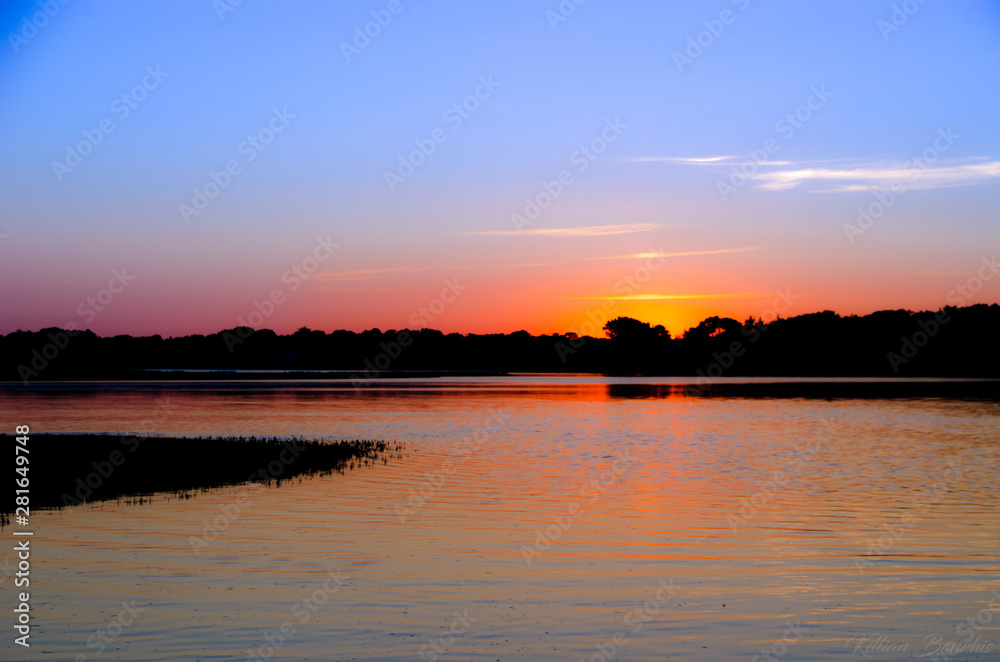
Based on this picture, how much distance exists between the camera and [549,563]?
17453mm

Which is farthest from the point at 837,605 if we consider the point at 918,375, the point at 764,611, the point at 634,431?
the point at 918,375

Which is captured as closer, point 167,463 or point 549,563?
point 549,563

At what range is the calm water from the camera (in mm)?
12594

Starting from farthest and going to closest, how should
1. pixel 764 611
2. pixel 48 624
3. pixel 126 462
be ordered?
pixel 126 462 < pixel 764 611 < pixel 48 624

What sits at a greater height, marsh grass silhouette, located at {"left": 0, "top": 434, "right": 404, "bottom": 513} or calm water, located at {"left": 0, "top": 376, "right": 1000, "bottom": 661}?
marsh grass silhouette, located at {"left": 0, "top": 434, "right": 404, "bottom": 513}

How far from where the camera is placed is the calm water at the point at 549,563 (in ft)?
41.3

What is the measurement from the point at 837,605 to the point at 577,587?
14.2 feet

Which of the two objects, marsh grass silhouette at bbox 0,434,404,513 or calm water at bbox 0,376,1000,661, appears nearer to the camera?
calm water at bbox 0,376,1000,661

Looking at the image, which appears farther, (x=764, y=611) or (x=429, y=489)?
(x=429, y=489)

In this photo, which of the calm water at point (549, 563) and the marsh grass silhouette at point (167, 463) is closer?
the calm water at point (549, 563)

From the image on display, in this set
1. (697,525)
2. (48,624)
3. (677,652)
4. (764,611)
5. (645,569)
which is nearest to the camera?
(677,652)

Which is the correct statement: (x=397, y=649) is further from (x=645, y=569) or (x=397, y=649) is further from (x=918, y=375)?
(x=918, y=375)

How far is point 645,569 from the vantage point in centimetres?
1688

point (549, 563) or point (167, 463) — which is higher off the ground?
point (167, 463)
